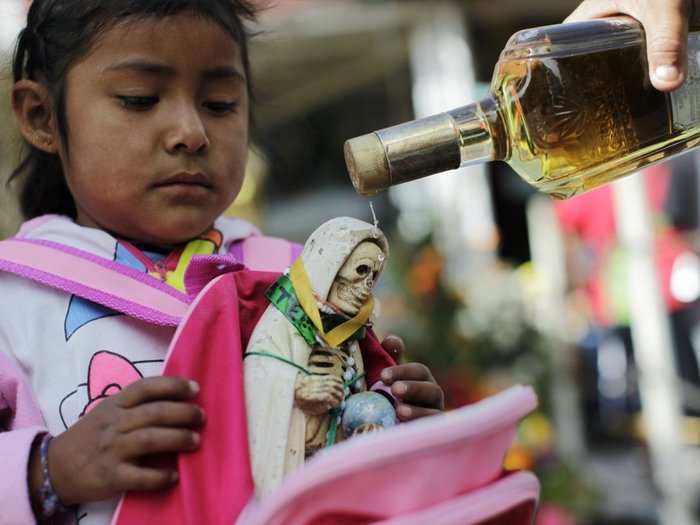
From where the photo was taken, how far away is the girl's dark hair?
979 mm

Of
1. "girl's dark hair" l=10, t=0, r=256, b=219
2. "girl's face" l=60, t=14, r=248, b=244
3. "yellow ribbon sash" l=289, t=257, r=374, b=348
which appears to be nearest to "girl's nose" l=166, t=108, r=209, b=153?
"girl's face" l=60, t=14, r=248, b=244

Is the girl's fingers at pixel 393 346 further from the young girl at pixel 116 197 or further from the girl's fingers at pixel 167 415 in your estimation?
the girl's fingers at pixel 167 415

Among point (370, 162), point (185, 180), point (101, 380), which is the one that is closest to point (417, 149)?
point (370, 162)

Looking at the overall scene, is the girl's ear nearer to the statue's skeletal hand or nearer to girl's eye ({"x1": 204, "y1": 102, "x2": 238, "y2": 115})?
girl's eye ({"x1": 204, "y1": 102, "x2": 238, "y2": 115})

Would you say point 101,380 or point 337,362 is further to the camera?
point 101,380

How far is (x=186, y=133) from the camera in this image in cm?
92

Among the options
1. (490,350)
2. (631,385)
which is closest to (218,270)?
(490,350)

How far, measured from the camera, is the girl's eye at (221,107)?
0.99 metres

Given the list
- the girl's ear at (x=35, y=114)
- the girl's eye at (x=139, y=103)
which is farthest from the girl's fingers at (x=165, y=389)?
the girl's ear at (x=35, y=114)

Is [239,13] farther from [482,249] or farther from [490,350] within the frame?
[482,249]

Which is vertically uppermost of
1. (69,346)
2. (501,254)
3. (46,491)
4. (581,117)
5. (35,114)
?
(35,114)

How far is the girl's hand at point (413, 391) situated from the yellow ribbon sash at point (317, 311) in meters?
0.07

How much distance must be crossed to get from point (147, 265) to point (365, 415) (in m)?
0.39

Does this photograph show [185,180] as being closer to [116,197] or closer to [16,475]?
[116,197]
